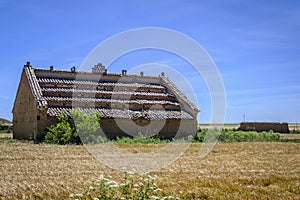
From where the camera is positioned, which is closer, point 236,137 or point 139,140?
point 139,140

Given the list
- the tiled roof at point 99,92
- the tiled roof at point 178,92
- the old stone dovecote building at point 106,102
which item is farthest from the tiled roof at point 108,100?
the tiled roof at point 178,92

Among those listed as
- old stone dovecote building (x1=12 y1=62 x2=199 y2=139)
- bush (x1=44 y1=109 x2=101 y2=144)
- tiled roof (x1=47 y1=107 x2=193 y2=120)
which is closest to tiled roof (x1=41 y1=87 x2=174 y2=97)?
old stone dovecote building (x1=12 y1=62 x2=199 y2=139)

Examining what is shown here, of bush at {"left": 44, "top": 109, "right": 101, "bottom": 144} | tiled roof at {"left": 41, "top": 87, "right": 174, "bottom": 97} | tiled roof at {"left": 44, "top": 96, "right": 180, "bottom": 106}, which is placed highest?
tiled roof at {"left": 41, "top": 87, "right": 174, "bottom": 97}

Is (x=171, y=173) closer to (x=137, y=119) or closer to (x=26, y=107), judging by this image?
(x=137, y=119)

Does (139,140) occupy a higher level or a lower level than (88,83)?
lower

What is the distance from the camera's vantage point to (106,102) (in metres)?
34.3

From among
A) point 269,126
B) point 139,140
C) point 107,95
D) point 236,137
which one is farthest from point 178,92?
point 269,126

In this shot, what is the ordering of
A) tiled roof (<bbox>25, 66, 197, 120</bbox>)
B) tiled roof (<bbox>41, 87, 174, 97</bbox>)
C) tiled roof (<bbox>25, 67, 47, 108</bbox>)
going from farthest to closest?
tiled roof (<bbox>41, 87, 174, 97</bbox>), tiled roof (<bbox>25, 66, 197, 120</bbox>), tiled roof (<bbox>25, 67, 47, 108</bbox>)

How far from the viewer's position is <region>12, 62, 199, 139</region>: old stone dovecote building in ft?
106

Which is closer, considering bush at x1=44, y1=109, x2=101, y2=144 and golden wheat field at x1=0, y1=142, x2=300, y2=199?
golden wheat field at x1=0, y1=142, x2=300, y2=199

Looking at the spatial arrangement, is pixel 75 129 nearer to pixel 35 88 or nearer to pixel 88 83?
pixel 35 88

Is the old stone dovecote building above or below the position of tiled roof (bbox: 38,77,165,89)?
below

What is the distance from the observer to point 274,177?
12.9 m

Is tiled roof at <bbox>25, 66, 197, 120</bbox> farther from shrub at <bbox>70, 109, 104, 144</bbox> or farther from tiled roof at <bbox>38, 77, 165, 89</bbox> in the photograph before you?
shrub at <bbox>70, 109, 104, 144</bbox>
